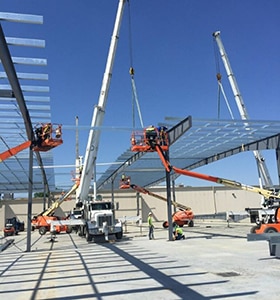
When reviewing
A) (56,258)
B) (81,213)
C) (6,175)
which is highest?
(6,175)

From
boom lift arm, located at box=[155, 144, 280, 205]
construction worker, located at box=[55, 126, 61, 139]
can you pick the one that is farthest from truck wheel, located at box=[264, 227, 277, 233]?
construction worker, located at box=[55, 126, 61, 139]

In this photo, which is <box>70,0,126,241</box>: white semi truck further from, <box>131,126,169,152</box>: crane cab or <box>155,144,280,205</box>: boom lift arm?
<box>155,144,280,205</box>: boom lift arm

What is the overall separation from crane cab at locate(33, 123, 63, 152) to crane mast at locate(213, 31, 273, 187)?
1865 cm

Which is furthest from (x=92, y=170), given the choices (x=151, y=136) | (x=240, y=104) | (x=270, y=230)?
(x=240, y=104)

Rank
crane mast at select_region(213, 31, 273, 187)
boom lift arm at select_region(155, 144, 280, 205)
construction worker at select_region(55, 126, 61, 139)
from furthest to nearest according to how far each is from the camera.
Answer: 1. crane mast at select_region(213, 31, 273, 187)
2. boom lift arm at select_region(155, 144, 280, 205)
3. construction worker at select_region(55, 126, 61, 139)

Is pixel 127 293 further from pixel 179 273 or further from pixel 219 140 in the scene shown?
pixel 219 140

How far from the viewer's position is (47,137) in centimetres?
2047

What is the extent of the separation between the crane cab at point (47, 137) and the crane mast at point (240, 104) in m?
18.6

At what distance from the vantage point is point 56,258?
1622 cm

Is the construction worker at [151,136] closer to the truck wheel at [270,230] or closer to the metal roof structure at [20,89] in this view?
the metal roof structure at [20,89]

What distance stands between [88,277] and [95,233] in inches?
508

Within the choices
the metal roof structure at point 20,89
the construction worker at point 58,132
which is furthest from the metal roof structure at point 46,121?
the construction worker at point 58,132

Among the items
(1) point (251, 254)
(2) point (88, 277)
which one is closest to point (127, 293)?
(2) point (88, 277)

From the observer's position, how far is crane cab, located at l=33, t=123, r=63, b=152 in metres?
20.4
